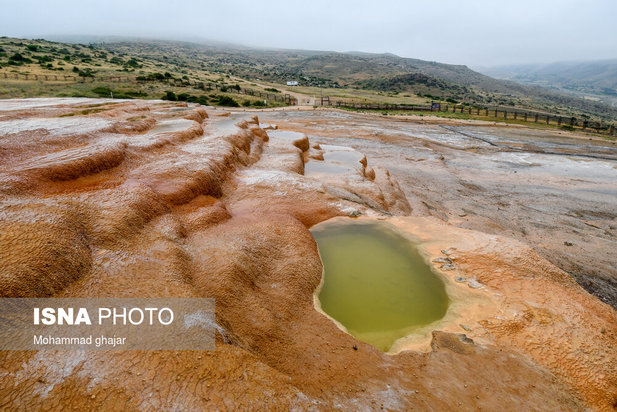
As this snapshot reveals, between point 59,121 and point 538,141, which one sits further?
point 538,141

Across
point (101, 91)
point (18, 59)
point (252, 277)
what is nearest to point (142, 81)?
point (101, 91)

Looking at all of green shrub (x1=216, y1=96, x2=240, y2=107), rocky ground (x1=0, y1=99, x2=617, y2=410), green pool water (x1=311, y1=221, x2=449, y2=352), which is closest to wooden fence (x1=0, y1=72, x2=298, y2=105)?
green shrub (x1=216, y1=96, x2=240, y2=107)

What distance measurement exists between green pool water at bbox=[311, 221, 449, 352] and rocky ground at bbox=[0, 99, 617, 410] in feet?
1.51

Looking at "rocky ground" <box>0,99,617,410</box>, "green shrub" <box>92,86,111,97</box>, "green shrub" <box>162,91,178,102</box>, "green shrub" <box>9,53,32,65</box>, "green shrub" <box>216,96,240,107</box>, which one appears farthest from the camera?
"green shrub" <box>216,96,240,107</box>

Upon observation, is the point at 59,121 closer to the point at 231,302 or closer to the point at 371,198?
the point at 231,302

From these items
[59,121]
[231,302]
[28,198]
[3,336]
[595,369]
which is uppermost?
[59,121]

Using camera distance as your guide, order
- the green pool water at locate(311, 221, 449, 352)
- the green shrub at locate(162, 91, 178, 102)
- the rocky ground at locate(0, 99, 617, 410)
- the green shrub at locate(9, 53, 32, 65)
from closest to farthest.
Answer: the rocky ground at locate(0, 99, 617, 410)
the green pool water at locate(311, 221, 449, 352)
the green shrub at locate(162, 91, 178, 102)
the green shrub at locate(9, 53, 32, 65)

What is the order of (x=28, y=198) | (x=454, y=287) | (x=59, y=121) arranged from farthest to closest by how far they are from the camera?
1. (x=59, y=121)
2. (x=454, y=287)
3. (x=28, y=198)

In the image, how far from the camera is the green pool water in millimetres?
Answer: 7383

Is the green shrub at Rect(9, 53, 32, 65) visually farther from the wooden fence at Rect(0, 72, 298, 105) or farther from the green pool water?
the green pool water

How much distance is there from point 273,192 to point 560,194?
19.2 metres

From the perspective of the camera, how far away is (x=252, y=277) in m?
7.61

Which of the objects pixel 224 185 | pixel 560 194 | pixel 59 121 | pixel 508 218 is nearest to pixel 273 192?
pixel 224 185

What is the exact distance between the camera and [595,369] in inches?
246
